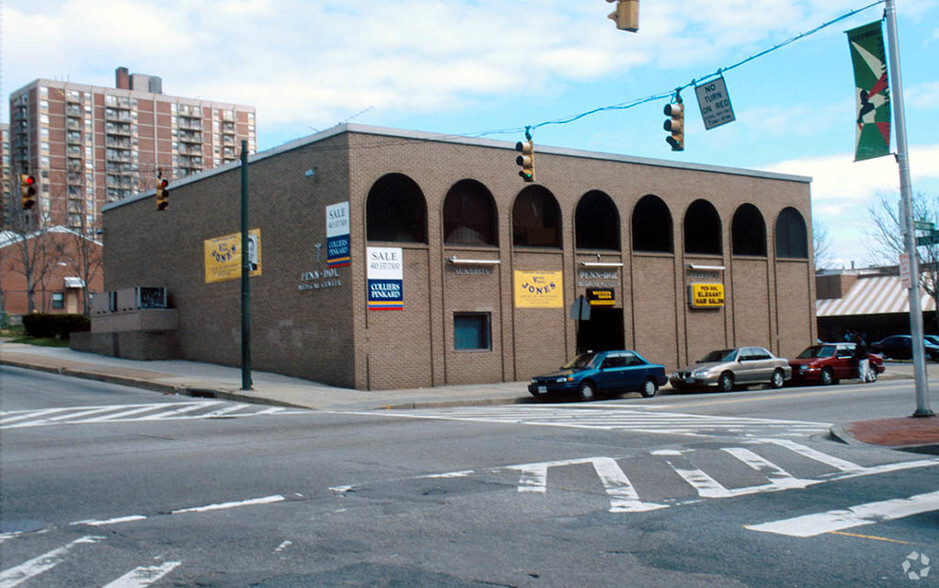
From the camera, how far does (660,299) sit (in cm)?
3438

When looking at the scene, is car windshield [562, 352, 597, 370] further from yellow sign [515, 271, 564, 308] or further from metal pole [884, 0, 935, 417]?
metal pole [884, 0, 935, 417]

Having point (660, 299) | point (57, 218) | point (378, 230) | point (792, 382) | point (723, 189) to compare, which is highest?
point (57, 218)

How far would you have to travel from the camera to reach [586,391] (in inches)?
961

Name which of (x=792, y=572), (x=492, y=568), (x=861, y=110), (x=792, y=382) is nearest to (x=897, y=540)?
(x=792, y=572)

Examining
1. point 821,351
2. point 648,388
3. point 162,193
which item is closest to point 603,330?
point 648,388

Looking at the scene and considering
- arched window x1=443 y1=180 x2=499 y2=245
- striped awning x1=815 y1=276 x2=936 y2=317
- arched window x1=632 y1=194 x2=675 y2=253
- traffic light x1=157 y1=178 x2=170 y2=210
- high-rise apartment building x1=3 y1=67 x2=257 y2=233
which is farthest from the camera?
high-rise apartment building x1=3 y1=67 x2=257 y2=233

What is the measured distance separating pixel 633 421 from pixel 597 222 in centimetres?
1712

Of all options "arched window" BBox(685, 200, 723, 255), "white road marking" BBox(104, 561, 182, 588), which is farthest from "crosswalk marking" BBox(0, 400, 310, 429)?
"arched window" BBox(685, 200, 723, 255)

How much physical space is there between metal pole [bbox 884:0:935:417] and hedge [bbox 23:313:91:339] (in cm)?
3844

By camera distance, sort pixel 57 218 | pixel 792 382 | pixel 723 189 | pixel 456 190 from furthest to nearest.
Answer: pixel 57 218 < pixel 723 189 < pixel 792 382 < pixel 456 190

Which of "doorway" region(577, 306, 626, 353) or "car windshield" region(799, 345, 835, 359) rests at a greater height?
"doorway" region(577, 306, 626, 353)

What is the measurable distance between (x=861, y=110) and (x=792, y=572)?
1306 cm

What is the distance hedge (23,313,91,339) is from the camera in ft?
141

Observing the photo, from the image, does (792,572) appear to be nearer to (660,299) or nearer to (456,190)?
(456,190)
